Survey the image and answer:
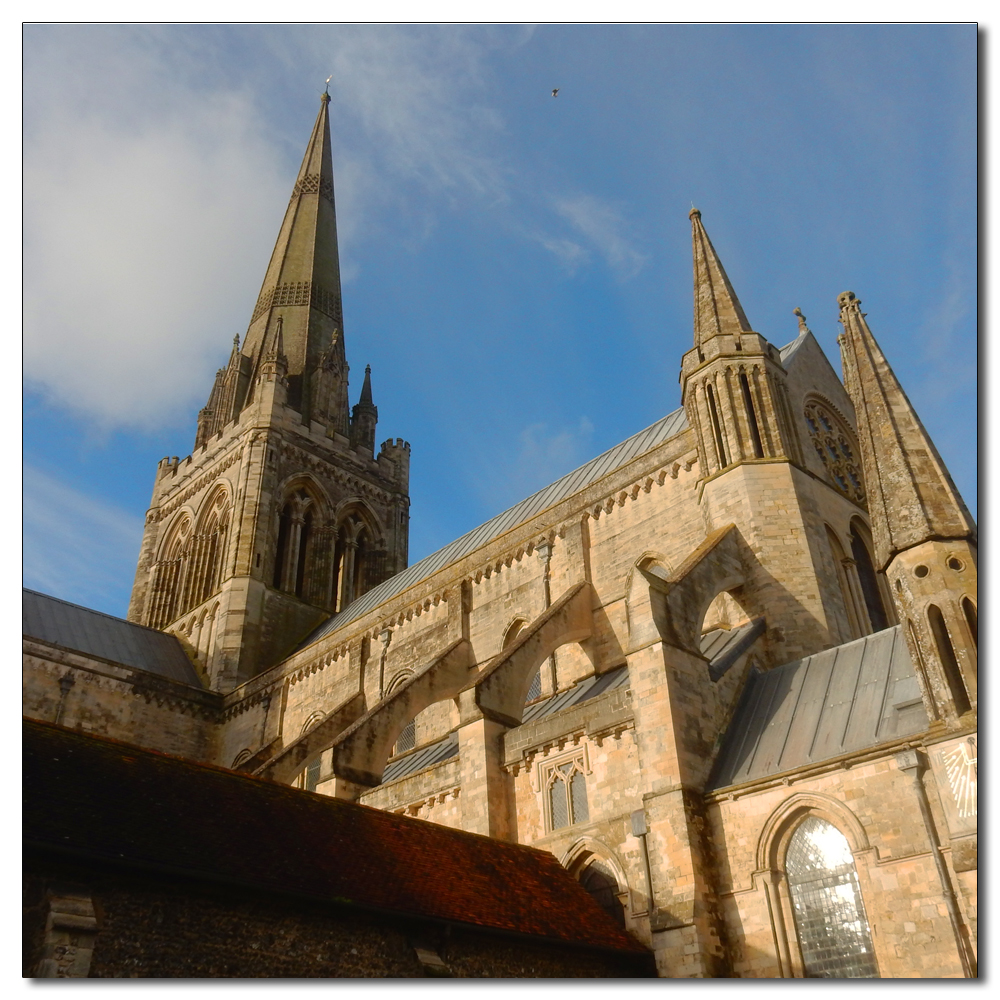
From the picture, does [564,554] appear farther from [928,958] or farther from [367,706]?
[928,958]

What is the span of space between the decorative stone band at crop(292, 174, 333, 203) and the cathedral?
63.0ft

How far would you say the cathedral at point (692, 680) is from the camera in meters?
9.84

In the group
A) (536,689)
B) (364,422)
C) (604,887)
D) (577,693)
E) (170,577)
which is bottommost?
(604,887)

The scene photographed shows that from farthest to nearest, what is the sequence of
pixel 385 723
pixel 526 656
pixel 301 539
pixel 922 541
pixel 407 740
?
pixel 301 539 < pixel 407 740 < pixel 385 723 < pixel 526 656 < pixel 922 541

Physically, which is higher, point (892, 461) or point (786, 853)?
point (892, 461)

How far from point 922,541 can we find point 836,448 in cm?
947

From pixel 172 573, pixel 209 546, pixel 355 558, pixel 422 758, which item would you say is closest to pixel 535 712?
pixel 422 758

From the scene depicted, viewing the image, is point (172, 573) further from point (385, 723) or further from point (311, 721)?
point (385, 723)

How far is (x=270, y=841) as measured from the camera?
29.7ft

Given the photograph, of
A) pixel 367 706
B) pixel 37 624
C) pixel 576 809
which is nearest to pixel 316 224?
pixel 37 624

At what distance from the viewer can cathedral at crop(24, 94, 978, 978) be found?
9836 millimetres

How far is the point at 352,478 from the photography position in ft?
119

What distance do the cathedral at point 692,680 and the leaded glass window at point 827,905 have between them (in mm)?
25

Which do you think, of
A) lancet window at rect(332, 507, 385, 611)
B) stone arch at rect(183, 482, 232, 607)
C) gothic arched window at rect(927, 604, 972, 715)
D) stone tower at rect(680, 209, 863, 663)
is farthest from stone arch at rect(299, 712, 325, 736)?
gothic arched window at rect(927, 604, 972, 715)
